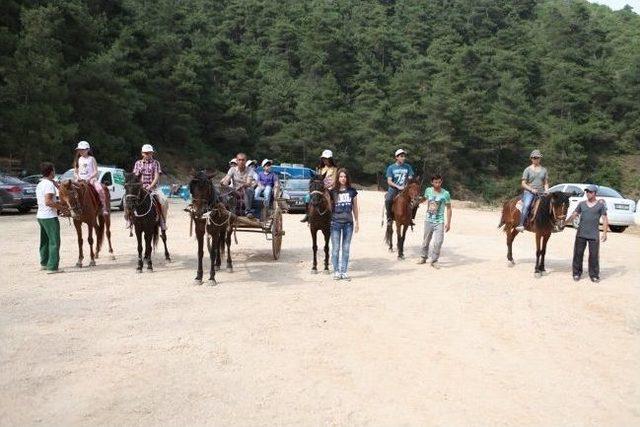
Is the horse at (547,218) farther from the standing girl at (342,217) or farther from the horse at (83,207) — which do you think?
the horse at (83,207)

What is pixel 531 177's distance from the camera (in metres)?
12.1

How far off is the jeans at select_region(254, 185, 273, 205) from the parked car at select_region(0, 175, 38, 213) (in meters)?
15.5

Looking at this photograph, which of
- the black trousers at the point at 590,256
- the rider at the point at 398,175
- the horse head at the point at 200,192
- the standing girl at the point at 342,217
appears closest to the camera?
the horse head at the point at 200,192

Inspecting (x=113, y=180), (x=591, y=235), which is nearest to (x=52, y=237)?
(x=591, y=235)

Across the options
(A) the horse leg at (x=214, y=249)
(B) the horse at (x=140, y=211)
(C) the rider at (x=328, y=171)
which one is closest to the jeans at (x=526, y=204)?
(C) the rider at (x=328, y=171)

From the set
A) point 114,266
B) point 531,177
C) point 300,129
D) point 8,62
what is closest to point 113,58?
point 8,62

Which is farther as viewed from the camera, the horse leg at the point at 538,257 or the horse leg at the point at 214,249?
the horse leg at the point at 538,257

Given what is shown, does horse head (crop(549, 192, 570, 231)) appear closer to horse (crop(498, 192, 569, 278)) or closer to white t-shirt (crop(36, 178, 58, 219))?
horse (crop(498, 192, 569, 278))

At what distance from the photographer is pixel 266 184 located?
12734 millimetres

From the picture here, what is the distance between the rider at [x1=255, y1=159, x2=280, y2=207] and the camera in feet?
41.1

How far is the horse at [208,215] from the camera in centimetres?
998

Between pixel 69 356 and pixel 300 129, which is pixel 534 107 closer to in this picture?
pixel 300 129

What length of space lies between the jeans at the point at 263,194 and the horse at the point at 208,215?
1.55m

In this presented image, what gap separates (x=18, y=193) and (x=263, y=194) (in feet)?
51.3
